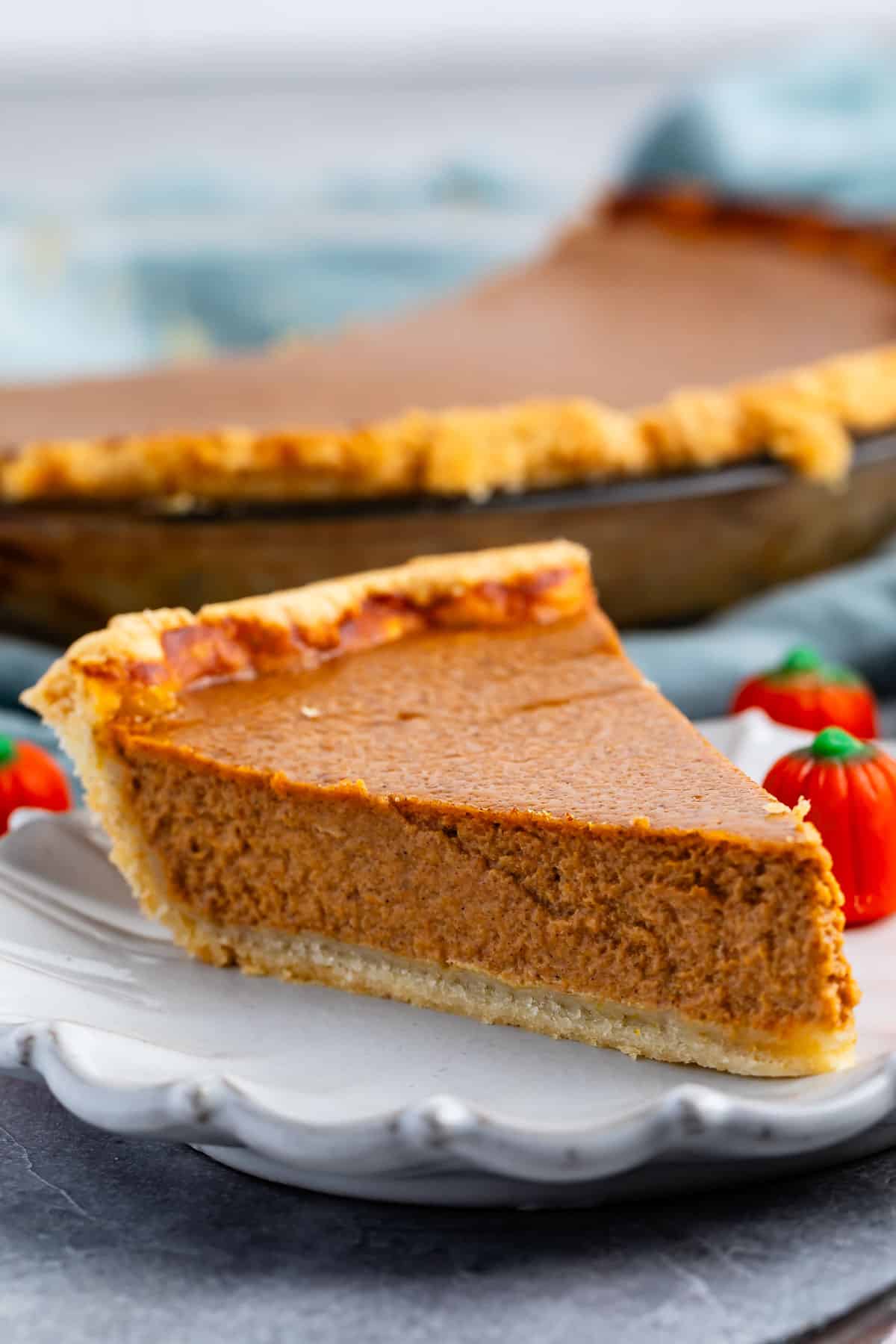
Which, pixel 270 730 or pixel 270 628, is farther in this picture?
pixel 270 628

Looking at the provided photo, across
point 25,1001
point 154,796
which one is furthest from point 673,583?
point 25,1001

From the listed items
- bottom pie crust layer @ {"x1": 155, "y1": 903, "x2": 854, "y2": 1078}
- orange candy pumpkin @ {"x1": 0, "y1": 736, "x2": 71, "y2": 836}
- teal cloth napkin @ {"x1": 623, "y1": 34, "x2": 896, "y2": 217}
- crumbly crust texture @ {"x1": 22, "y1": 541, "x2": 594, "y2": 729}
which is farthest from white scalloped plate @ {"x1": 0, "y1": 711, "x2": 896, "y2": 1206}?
teal cloth napkin @ {"x1": 623, "y1": 34, "x2": 896, "y2": 217}

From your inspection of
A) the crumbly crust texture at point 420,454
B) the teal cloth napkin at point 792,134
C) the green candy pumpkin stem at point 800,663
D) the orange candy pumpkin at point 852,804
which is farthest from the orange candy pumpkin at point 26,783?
the teal cloth napkin at point 792,134

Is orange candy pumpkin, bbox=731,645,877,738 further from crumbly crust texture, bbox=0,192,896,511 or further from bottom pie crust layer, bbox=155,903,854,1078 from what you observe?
bottom pie crust layer, bbox=155,903,854,1078

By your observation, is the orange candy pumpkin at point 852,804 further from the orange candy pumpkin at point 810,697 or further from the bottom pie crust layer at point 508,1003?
the orange candy pumpkin at point 810,697

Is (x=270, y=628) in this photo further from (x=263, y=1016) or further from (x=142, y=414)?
(x=142, y=414)
